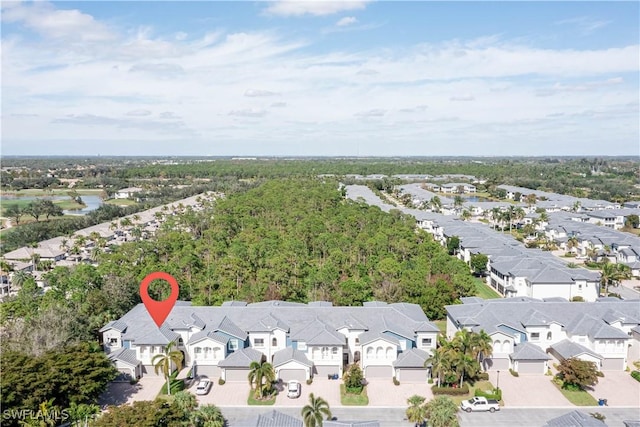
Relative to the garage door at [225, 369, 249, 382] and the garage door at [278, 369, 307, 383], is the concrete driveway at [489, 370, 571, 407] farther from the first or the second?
the garage door at [225, 369, 249, 382]

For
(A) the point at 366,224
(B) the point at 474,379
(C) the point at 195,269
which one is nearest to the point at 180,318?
(C) the point at 195,269

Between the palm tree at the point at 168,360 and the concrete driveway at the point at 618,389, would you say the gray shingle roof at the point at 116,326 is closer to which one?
the palm tree at the point at 168,360

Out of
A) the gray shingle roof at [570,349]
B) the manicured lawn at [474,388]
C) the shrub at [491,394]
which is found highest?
the gray shingle roof at [570,349]

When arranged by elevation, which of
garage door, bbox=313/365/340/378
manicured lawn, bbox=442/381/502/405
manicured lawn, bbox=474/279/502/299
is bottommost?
manicured lawn, bbox=442/381/502/405

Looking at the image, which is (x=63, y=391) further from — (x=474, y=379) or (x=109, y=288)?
(x=474, y=379)

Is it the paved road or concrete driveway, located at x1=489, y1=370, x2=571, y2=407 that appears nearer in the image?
the paved road

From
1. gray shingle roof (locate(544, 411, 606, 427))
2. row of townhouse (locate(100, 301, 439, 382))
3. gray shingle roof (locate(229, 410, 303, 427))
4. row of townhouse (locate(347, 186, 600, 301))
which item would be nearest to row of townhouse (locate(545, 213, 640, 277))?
row of townhouse (locate(347, 186, 600, 301))

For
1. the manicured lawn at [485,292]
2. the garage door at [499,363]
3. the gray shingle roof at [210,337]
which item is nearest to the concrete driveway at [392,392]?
the garage door at [499,363]
